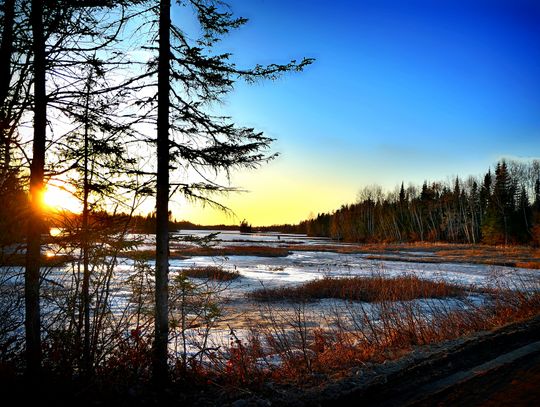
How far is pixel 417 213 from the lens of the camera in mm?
80875

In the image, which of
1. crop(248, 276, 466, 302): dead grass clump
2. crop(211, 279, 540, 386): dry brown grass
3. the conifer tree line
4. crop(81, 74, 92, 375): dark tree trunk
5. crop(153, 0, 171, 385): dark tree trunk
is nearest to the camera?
crop(81, 74, 92, 375): dark tree trunk

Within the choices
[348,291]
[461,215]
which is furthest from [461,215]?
[348,291]

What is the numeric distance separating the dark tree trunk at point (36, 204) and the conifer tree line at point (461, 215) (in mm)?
53133

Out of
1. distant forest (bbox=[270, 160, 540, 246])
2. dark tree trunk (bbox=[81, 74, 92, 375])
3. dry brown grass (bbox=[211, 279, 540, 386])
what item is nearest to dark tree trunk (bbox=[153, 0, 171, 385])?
dark tree trunk (bbox=[81, 74, 92, 375])

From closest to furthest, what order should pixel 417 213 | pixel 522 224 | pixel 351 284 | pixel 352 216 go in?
1. pixel 351 284
2. pixel 522 224
3. pixel 417 213
4. pixel 352 216

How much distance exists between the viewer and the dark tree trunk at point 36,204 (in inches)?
171

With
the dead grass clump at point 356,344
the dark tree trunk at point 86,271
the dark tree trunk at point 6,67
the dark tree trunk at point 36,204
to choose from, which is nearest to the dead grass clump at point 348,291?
the dead grass clump at point 356,344

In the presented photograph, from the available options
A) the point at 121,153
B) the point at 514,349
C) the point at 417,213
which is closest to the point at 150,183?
the point at 121,153

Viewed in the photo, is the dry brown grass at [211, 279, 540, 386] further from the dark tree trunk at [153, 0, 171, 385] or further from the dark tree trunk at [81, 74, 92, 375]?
the dark tree trunk at [81, 74, 92, 375]

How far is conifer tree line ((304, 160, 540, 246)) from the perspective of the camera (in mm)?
53375

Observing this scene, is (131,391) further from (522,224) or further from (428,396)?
(522,224)

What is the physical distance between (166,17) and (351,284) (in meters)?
15.2

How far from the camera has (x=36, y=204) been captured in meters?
4.40

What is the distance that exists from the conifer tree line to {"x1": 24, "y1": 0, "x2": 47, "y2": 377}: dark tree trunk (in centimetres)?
5313
